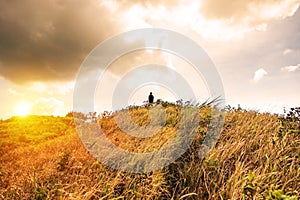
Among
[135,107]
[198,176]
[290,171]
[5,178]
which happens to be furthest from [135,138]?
[135,107]

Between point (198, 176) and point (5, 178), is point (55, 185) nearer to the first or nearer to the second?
point (5, 178)

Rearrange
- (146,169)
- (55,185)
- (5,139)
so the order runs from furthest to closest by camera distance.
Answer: (5,139) < (146,169) < (55,185)

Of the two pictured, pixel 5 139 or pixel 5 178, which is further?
pixel 5 139

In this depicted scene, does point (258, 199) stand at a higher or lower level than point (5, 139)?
lower

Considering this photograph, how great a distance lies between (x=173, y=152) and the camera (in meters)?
5.78

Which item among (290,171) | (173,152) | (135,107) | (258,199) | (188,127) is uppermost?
(135,107)

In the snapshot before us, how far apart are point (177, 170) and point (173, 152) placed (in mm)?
571

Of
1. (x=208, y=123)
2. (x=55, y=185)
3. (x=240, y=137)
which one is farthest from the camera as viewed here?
(x=208, y=123)

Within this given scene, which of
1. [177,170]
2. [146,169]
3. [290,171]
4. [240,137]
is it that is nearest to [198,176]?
[177,170]

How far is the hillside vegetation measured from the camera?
14.7 feet

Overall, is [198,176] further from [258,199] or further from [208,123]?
[208,123]

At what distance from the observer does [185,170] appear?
16.7 feet

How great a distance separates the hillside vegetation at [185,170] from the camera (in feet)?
14.7

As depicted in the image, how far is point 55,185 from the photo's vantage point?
187 inches
